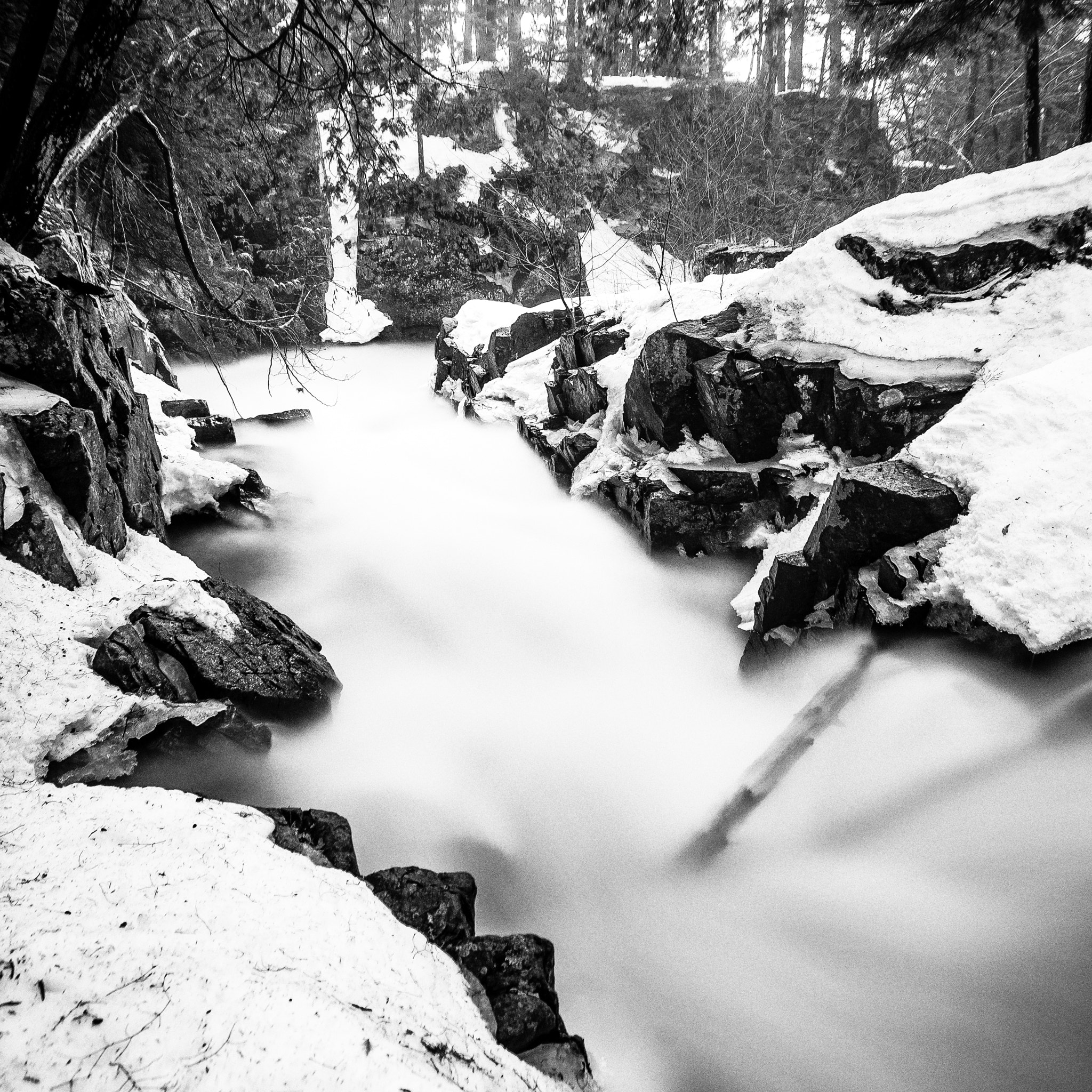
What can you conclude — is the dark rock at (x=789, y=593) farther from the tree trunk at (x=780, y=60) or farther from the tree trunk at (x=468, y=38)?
the tree trunk at (x=468, y=38)

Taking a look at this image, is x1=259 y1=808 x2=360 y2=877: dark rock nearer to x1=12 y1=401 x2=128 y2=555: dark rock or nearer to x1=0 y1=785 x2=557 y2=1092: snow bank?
x1=0 y1=785 x2=557 y2=1092: snow bank

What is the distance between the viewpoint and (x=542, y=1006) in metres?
2.70

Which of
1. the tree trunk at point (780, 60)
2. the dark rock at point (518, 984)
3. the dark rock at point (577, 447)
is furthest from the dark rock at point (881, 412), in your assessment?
the tree trunk at point (780, 60)

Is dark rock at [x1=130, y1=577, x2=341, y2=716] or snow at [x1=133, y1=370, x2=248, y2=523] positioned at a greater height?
snow at [x1=133, y1=370, x2=248, y2=523]

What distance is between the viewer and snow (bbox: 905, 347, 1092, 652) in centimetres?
427

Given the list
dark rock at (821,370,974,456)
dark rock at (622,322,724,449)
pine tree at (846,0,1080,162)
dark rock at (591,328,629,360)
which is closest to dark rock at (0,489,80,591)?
dark rock at (622,322,724,449)

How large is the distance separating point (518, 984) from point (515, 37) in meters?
37.0

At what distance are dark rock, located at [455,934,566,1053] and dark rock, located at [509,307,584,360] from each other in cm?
1340

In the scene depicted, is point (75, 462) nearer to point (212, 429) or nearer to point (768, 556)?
point (768, 556)

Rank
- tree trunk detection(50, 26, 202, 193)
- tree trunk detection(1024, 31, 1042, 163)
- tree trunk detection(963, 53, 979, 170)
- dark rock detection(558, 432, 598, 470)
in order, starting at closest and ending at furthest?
tree trunk detection(50, 26, 202, 193) < tree trunk detection(1024, 31, 1042, 163) < dark rock detection(558, 432, 598, 470) < tree trunk detection(963, 53, 979, 170)

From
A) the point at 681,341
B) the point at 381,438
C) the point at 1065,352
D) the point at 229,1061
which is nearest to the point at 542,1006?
the point at 229,1061

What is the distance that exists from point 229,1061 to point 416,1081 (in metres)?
0.52

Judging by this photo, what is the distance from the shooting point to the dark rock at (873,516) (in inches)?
200

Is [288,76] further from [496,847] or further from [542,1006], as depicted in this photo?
[496,847]
